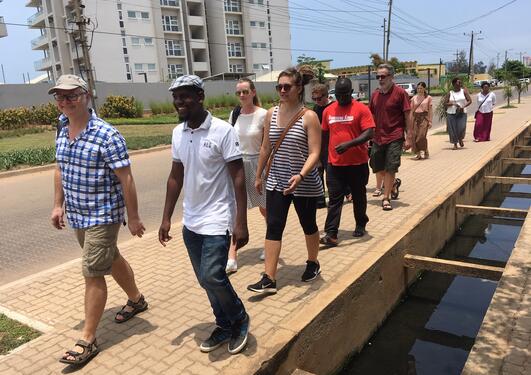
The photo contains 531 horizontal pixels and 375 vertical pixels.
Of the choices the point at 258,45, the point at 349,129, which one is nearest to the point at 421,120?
the point at 349,129

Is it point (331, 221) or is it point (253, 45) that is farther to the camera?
point (253, 45)

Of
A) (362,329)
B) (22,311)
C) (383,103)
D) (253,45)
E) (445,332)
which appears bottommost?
(445,332)

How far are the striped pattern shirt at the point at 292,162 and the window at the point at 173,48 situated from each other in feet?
180

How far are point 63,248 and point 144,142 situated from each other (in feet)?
37.8

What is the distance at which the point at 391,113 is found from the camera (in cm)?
602

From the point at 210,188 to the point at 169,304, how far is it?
4.98ft

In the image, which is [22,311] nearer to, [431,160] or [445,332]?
[445,332]

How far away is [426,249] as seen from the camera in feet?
19.7

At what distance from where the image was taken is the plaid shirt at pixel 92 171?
306 cm

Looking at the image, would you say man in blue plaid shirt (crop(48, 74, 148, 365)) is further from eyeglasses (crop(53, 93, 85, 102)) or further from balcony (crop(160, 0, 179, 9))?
Answer: balcony (crop(160, 0, 179, 9))

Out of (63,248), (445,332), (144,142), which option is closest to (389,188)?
(445,332)

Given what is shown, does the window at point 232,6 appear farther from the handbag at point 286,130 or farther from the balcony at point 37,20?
the handbag at point 286,130

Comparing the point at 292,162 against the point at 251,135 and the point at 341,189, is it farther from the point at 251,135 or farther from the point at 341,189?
the point at 341,189

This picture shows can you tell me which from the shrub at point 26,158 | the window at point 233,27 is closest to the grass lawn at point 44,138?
the shrub at point 26,158
